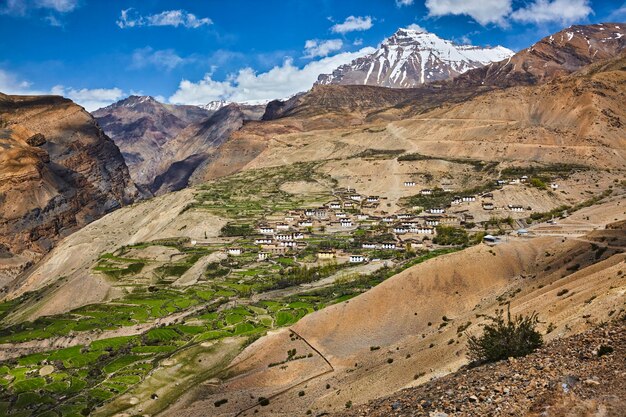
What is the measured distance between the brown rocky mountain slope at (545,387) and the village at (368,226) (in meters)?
67.1

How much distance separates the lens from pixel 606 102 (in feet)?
558

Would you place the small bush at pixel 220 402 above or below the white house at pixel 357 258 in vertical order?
below

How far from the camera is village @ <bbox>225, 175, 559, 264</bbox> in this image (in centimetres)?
9619

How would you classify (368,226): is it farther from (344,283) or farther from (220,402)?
(220,402)

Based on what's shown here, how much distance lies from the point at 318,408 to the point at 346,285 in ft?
134

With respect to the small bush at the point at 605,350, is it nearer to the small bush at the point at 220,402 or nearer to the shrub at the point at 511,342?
the shrub at the point at 511,342

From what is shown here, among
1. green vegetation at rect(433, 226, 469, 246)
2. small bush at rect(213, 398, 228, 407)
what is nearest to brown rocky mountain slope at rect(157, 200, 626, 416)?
small bush at rect(213, 398, 228, 407)

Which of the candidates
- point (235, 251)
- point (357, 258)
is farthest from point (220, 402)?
point (235, 251)

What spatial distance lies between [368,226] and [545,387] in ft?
333

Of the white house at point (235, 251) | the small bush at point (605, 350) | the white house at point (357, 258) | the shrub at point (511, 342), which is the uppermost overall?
the small bush at point (605, 350)

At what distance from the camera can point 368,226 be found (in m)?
119

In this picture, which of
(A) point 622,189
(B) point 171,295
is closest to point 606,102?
(A) point 622,189

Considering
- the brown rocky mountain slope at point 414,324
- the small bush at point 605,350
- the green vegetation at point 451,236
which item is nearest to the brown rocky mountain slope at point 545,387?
the small bush at point 605,350

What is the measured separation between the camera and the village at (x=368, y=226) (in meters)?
96.2
